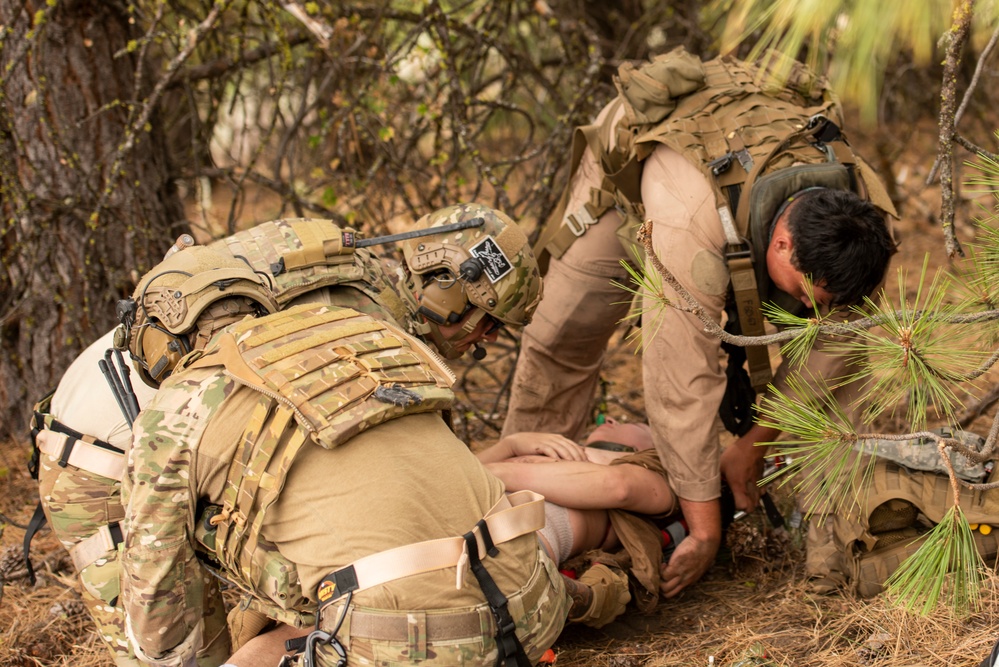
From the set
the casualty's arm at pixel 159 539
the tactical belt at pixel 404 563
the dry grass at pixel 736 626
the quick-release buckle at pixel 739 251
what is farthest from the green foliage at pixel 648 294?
the casualty's arm at pixel 159 539

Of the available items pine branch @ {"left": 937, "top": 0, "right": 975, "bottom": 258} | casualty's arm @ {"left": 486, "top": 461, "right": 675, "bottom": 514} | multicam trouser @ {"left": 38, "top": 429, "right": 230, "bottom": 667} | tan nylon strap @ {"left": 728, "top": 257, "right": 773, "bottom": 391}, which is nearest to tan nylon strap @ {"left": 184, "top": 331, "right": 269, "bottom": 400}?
multicam trouser @ {"left": 38, "top": 429, "right": 230, "bottom": 667}

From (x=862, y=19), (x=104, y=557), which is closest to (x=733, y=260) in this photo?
(x=862, y=19)

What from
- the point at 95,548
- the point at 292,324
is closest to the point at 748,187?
the point at 292,324

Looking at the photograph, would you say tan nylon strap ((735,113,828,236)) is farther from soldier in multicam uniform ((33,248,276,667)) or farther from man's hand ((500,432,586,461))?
soldier in multicam uniform ((33,248,276,667))

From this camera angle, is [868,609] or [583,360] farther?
[583,360]

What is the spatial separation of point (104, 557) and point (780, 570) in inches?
86.1

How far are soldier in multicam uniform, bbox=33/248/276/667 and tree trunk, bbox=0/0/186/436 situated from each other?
1.33 meters

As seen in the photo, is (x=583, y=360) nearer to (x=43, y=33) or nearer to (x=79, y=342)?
(x=79, y=342)

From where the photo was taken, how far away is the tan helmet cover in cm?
277

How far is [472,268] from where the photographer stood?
273cm

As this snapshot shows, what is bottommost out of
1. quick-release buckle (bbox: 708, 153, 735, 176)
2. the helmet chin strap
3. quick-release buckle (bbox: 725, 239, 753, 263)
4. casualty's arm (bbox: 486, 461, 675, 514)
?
casualty's arm (bbox: 486, 461, 675, 514)

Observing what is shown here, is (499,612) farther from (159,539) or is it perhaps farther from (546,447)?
(546,447)

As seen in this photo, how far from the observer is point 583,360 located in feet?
12.7

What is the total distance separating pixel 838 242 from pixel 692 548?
1103 millimetres
